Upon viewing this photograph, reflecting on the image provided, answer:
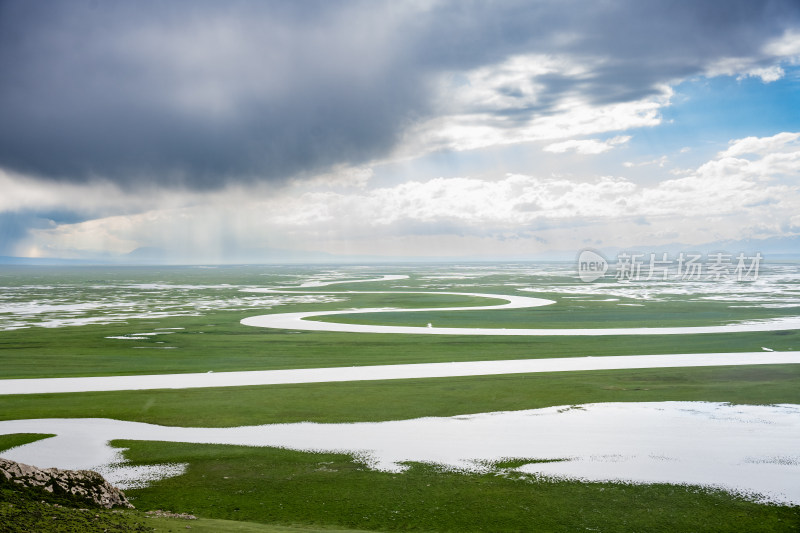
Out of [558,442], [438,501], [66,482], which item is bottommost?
[438,501]

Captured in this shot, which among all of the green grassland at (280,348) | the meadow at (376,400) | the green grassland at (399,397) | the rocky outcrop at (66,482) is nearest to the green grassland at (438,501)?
the meadow at (376,400)

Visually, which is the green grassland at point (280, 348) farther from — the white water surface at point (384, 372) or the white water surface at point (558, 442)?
the white water surface at point (558, 442)

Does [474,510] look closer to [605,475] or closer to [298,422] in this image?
[605,475]

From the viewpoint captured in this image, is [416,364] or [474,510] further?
[416,364]

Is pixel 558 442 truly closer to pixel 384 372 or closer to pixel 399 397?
pixel 399 397

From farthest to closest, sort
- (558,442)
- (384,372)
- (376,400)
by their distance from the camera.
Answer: (384,372) < (376,400) < (558,442)

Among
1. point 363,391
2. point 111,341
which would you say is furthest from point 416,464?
point 111,341

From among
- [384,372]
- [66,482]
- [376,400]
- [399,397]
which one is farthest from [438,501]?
[384,372]

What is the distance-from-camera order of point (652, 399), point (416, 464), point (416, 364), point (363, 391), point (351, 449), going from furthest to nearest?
1. point (416, 364)
2. point (363, 391)
3. point (652, 399)
4. point (351, 449)
5. point (416, 464)
